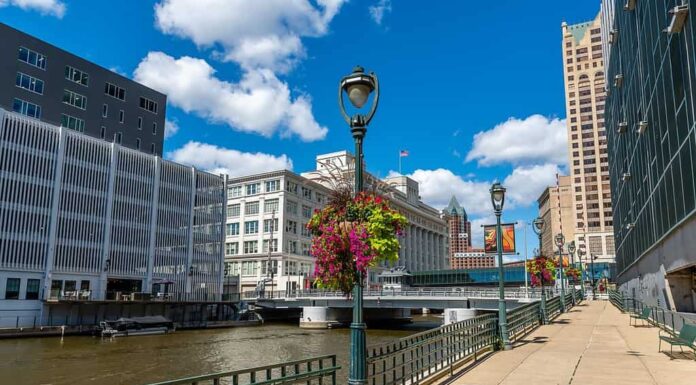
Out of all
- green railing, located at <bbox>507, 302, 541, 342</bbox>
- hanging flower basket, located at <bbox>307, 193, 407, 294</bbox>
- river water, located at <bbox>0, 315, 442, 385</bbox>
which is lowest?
river water, located at <bbox>0, 315, 442, 385</bbox>

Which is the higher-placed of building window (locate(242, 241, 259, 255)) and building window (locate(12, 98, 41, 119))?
building window (locate(12, 98, 41, 119))

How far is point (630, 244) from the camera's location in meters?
48.2

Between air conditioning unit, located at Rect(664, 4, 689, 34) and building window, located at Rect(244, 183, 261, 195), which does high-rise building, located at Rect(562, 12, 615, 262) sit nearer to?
building window, located at Rect(244, 183, 261, 195)

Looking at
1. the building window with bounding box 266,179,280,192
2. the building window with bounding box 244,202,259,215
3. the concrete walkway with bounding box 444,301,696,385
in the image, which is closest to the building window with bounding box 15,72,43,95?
the building window with bounding box 266,179,280,192

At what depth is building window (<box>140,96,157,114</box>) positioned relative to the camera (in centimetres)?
7744

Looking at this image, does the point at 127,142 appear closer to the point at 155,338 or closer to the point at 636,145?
the point at 155,338

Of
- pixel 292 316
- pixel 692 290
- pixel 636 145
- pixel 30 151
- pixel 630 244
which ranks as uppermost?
pixel 30 151

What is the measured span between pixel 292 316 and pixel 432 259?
85840 mm

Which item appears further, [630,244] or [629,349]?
[630,244]

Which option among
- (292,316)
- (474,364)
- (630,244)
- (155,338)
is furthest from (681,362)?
(292,316)

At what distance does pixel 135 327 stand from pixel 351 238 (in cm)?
5207

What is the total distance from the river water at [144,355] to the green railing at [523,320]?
7.98 metres

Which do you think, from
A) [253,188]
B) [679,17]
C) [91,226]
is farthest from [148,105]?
[679,17]

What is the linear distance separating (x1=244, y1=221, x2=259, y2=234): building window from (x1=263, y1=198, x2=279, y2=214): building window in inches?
135
